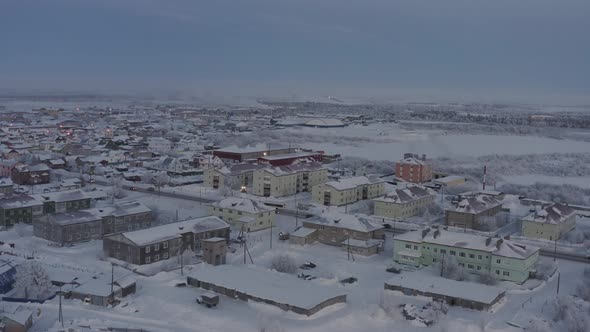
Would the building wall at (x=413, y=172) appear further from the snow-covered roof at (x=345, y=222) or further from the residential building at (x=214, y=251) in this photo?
the residential building at (x=214, y=251)

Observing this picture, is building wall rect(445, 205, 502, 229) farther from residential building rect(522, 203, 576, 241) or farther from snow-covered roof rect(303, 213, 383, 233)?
snow-covered roof rect(303, 213, 383, 233)

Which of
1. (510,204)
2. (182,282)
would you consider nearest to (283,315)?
(182,282)

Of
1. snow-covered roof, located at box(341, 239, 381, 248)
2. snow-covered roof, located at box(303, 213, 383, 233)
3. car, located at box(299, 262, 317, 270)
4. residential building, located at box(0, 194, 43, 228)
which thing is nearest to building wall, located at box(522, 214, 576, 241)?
snow-covered roof, located at box(303, 213, 383, 233)

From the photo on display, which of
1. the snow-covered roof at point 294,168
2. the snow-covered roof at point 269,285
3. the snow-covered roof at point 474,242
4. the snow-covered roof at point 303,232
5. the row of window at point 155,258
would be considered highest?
the snow-covered roof at point 294,168

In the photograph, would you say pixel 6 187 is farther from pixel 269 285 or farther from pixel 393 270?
pixel 393 270

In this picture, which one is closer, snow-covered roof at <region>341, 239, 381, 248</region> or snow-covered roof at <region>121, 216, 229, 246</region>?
snow-covered roof at <region>121, 216, 229, 246</region>

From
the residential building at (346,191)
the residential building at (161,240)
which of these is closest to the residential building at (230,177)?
the residential building at (346,191)
